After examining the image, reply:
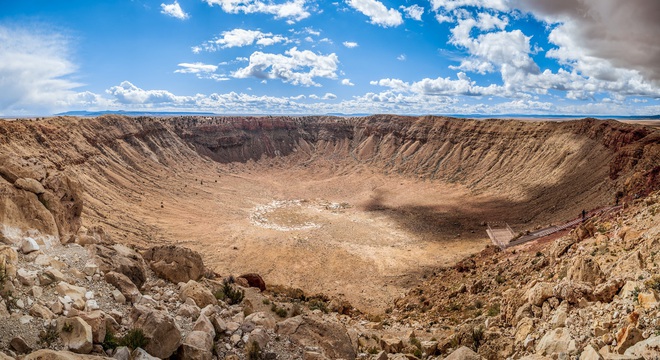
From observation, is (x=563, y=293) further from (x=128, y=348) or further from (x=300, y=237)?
A: (x=300, y=237)

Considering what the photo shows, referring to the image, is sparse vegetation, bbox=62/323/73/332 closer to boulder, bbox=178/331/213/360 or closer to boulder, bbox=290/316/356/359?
boulder, bbox=178/331/213/360

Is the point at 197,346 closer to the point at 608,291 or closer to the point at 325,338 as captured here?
the point at 325,338

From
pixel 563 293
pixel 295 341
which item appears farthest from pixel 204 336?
pixel 563 293

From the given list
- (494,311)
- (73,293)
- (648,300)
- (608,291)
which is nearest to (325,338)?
(73,293)

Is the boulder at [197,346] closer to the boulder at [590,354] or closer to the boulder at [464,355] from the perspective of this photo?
the boulder at [464,355]

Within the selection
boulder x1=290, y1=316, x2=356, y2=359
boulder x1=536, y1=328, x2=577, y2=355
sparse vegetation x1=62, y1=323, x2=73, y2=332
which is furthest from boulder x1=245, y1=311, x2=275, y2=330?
boulder x1=536, y1=328, x2=577, y2=355
